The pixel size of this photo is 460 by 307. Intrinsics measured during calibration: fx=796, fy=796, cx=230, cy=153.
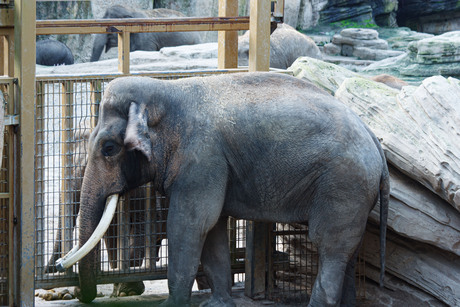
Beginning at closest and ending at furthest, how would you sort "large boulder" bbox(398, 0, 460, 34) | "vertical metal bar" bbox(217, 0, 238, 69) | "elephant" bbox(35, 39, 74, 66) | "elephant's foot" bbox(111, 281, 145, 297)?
"elephant's foot" bbox(111, 281, 145, 297)
"vertical metal bar" bbox(217, 0, 238, 69)
"elephant" bbox(35, 39, 74, 66)
"large boulder" bbox(398, 0, 460, 34)

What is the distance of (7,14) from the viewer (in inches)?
197

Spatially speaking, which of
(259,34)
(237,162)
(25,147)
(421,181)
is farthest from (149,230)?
(421,181)

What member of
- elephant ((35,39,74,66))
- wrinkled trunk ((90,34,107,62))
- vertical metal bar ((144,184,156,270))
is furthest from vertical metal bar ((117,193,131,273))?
elephant ((35,39,74,66))

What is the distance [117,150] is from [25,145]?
0.57 m

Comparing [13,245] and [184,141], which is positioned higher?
[184,141]

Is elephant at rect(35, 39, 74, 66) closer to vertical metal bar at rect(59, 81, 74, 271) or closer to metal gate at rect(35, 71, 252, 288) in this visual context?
metal gate at rect(35, 71, 252, 288)

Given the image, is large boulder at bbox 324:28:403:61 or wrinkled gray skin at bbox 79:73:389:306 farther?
large boulder at bbox 324:28:403:61

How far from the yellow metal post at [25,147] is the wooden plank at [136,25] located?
0.45m

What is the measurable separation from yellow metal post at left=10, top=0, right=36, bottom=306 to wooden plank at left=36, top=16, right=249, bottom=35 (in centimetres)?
45

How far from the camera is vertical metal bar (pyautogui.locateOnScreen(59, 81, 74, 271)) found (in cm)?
555

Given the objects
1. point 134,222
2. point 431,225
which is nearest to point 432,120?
point 431,225

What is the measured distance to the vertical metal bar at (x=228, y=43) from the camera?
6.45 metres

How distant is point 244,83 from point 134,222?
1309mm

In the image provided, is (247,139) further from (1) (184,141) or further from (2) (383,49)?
(2) (383,49)
